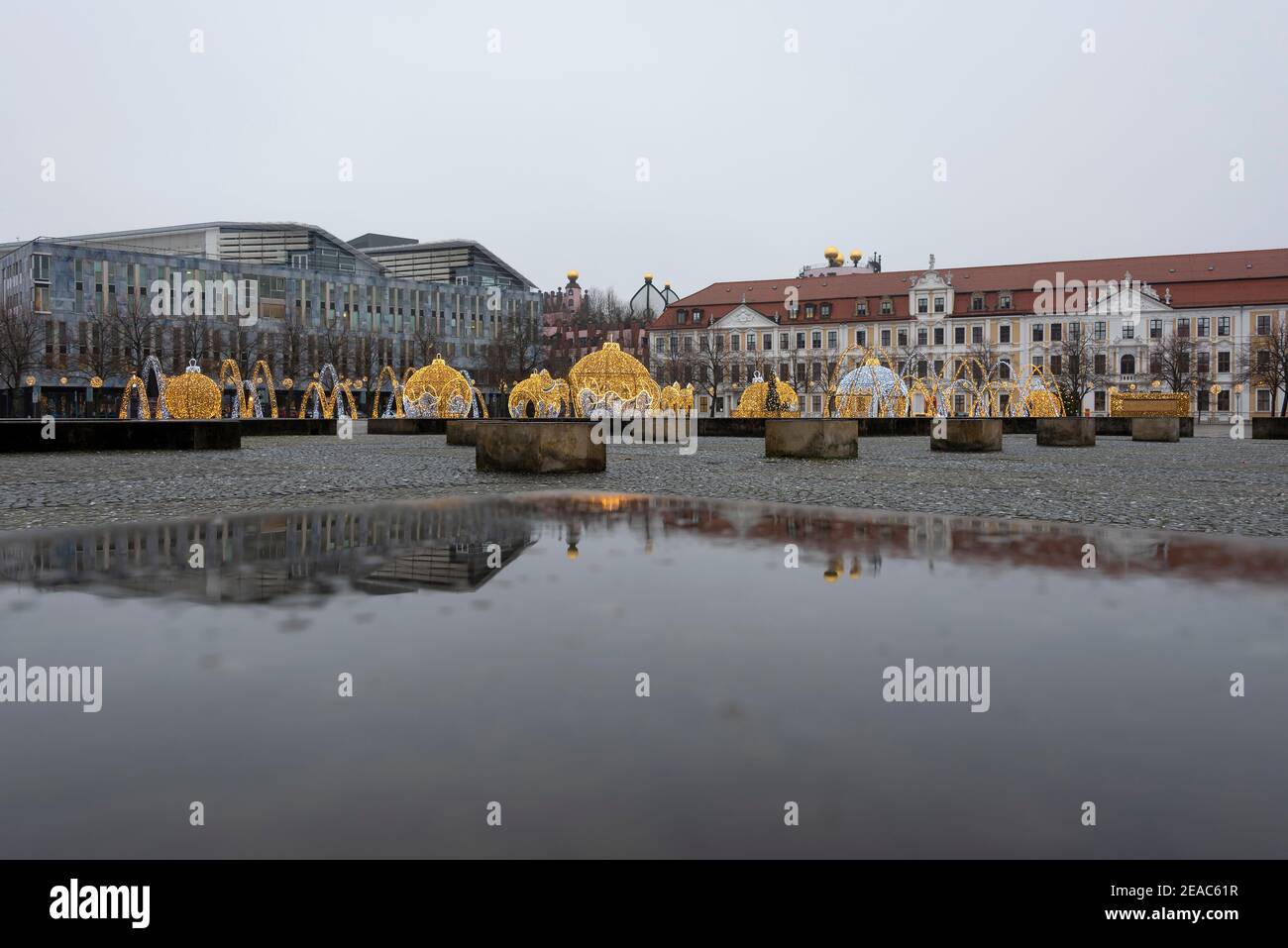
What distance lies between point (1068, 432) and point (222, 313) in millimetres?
80498

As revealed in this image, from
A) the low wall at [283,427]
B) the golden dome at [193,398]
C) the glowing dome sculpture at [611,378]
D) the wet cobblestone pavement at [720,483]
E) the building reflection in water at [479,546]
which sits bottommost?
the building reflection in water at [479,546]

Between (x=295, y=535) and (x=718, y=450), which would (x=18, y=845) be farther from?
(x=718, y=450)

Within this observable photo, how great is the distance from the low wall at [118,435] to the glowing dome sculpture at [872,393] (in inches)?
1151

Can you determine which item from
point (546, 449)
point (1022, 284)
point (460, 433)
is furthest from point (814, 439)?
point (1022, 284)

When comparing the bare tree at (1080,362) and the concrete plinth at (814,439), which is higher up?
the bare tree at (1080,362)

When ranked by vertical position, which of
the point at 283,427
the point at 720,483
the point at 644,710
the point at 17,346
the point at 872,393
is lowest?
the point at 644,710

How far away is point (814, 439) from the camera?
2016 centimetres

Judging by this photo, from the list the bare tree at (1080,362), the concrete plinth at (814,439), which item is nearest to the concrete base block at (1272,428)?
the concrete plinth at (814,439)

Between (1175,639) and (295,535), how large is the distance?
237 inches

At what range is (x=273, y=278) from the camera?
96.9 meters

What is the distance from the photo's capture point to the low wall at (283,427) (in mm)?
32281

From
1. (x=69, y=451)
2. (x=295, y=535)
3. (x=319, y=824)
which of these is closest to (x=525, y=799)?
(x=319, y=824)

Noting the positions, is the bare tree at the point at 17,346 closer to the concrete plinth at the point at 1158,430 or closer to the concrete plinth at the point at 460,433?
the concrete plinth at the point at 460,433

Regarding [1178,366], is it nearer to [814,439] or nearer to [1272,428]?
[1272,428]
